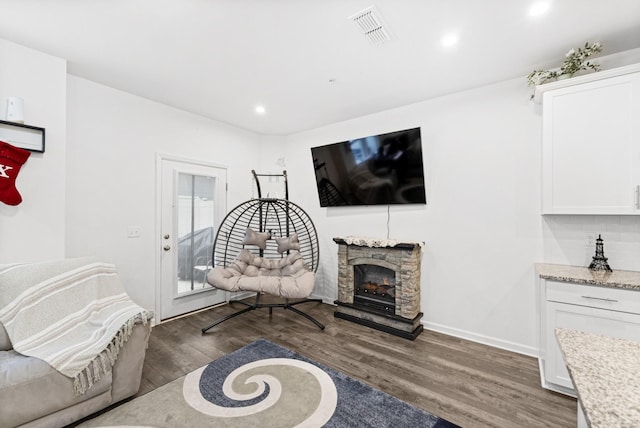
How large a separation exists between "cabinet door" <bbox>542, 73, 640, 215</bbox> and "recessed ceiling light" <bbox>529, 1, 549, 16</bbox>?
712mm

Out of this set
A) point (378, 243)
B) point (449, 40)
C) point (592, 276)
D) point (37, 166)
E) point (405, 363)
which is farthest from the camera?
point (378, 243)

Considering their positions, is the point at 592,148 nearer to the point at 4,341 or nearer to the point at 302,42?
the point at 302,42

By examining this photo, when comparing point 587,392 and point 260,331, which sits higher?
point 587,392

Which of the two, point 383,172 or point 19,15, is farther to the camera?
A: point 383,172

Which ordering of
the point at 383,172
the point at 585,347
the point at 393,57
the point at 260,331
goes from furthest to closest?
the point at 383,172 < the point at 260,331 < the point at 393,57 < the point at 585,347

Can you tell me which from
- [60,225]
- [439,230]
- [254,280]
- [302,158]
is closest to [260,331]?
[254,280]

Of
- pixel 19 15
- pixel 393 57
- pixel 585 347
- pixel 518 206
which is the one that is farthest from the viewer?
pixel 518 206

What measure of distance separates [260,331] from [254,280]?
0.56m

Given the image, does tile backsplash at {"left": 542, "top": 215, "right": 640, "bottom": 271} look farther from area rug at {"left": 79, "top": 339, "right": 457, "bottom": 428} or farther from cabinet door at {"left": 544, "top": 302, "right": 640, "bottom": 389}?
area rug at {"left": 79, "top": 339, "right": 457, "bottom": 428}

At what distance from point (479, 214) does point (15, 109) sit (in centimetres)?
419

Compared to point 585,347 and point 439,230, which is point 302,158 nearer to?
point 439,230

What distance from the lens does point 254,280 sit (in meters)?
3.16

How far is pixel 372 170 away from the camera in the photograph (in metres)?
3.43

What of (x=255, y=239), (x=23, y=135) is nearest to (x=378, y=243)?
(x=255, y=239)
